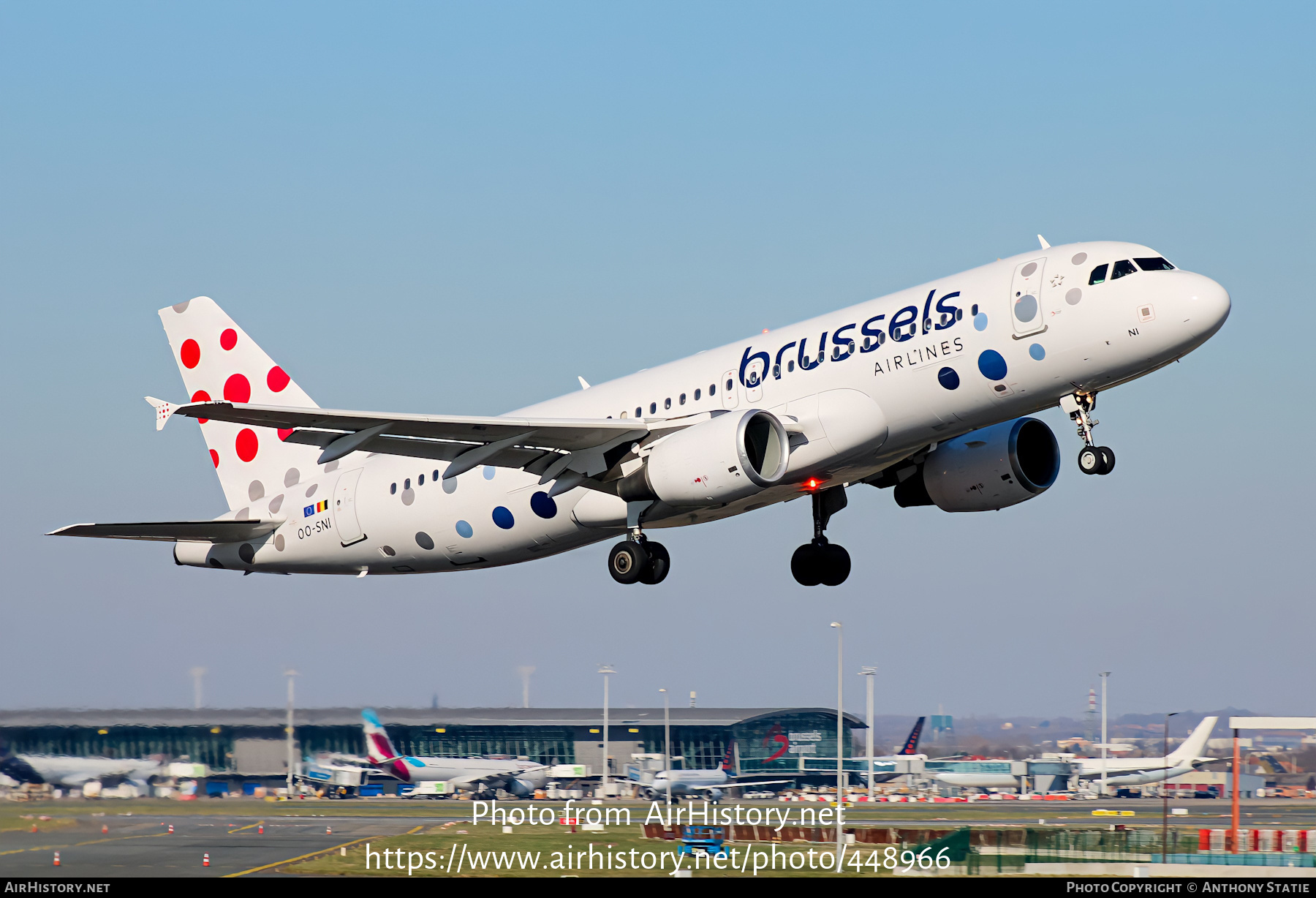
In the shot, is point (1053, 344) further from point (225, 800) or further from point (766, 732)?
point (766, 732)

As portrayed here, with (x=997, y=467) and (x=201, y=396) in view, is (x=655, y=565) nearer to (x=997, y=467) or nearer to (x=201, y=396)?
(x=997, y=467)

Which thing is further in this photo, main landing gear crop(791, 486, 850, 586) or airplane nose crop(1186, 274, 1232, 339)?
main landing gear crop(791, 486, 850, 586)

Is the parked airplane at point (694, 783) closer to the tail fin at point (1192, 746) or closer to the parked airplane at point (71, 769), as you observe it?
the tail fin at point (1192, 746)

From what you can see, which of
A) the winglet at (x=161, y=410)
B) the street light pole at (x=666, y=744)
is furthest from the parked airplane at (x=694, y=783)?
the winglet at (x=161, y=410)

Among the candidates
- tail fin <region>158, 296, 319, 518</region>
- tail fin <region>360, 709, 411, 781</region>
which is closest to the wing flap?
tail fin <region>158, 296, 319, 518</region>

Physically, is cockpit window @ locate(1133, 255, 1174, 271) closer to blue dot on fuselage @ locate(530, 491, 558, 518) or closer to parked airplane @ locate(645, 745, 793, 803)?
blue dot on fuselage @ locate(530, 491, 558, 518)

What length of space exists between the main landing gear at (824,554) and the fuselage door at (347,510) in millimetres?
10517

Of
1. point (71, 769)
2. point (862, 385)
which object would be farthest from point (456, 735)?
point (862, 385)

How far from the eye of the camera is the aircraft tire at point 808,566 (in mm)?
32562

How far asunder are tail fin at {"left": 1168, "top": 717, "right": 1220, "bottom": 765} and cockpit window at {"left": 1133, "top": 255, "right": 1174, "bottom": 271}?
40.5m

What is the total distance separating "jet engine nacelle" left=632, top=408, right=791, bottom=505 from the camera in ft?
85.5

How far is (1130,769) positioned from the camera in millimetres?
62094

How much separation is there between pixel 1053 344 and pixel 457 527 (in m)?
13.8
